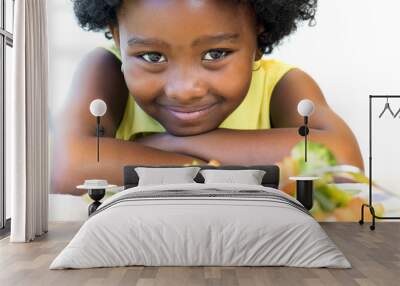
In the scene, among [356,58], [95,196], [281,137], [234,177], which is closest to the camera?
[234,177]

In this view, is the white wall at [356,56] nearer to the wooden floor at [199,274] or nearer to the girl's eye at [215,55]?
the girl's eye at [215,55]

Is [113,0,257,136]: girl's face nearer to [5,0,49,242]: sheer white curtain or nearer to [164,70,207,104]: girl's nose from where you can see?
[164,70,207,104]: girl's nose

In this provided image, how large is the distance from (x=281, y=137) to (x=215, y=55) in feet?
4.34

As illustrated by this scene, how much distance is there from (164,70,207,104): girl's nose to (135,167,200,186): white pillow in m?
0.91

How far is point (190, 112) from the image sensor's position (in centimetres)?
792

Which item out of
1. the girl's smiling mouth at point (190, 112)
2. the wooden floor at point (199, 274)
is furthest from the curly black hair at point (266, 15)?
the wooden floor at point (199, 274)

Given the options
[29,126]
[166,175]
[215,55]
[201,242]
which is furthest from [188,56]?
[201,242]

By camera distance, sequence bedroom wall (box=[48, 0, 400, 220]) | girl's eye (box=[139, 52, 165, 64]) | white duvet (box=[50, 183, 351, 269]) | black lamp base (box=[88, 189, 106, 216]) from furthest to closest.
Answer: bedroom wall (box=[48, 0, 400, 220])
girl's eye (box=[139, 52, 165, 64])
black lamp base (box=[88, 189, 106, 216])
white duvet (box=[50, 183, 351, 269])

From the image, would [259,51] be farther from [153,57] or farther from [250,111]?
[153,57]

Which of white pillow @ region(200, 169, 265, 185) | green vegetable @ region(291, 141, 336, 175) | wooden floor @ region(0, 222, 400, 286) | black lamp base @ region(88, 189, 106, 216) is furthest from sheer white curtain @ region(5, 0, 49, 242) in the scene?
green vegetable @ region(291, 141, 336, 175)

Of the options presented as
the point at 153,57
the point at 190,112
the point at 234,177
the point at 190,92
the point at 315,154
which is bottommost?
the point at 234,177

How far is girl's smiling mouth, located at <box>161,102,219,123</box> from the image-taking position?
25.9ft

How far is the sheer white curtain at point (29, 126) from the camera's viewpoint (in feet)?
21.4

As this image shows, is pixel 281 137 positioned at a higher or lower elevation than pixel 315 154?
higher
